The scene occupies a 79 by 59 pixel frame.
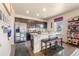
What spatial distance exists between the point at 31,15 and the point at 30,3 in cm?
24

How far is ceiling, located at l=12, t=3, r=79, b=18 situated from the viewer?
1331mm

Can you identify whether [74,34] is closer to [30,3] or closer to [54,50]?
[54,50]

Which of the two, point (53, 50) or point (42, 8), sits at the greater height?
point (42, 8)

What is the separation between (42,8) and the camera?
1404mm

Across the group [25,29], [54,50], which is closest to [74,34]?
[54,50]

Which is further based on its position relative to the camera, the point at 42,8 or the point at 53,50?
the point at 53,50

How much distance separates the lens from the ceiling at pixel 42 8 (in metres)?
1.33

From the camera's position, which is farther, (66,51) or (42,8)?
(66,51)

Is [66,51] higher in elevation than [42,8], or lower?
lower

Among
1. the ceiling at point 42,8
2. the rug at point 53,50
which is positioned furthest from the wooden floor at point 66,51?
the ceiling at point 42,8

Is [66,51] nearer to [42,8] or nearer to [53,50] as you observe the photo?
[53,50]

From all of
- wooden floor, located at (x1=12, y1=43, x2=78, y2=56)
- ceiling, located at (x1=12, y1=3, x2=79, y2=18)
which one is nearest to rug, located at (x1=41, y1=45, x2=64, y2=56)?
wooden floor, located at (x1=12, y1=43, x2=78, y2=56)

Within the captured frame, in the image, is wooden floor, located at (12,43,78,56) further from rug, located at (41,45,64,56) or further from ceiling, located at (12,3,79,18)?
ceiling, located at (12,3,79,18)

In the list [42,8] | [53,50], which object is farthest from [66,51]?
[42,8]
